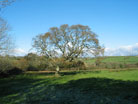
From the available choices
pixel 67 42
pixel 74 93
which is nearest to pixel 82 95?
pixel 74 93

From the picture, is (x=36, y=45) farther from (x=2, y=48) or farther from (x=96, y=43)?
(x=96, y=43)

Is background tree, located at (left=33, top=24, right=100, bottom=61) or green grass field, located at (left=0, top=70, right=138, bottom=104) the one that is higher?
background tree, located at (left=33, top=24, right=100, bottom=61)

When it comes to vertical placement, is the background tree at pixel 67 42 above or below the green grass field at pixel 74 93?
above

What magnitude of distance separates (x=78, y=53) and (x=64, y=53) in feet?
6.55

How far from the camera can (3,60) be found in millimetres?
16953

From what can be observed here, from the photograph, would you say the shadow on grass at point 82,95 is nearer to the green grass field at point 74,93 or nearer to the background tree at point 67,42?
the green grass field at point 74,93

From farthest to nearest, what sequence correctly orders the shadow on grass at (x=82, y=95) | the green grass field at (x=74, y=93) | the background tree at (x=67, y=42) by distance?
the background tree at (x=67, y=42) → the green grass field at (x=74, y=93) → the shadow on grass at (x=82, y=95)

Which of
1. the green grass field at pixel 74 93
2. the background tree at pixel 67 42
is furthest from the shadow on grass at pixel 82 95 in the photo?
the background tree at pixel 67 42

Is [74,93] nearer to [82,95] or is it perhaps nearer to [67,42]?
[82,95]

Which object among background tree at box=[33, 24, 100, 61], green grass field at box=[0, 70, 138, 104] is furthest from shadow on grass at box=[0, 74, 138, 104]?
background tree at box=[33, 24, 100, 61]

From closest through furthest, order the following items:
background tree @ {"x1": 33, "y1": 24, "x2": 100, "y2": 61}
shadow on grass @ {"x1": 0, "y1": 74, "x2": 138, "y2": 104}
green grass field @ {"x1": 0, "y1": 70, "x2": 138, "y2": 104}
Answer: shadow on grass @ {"x1": 0, "y1": 74, "x2": 138, "y2": 104}
green grass field @ {"x1": 0, "y1": 70, "x2": 138, "y2": 104}
background tree @ {"x1": 33, "y1": 24, "x2": 100, "y2": 61}

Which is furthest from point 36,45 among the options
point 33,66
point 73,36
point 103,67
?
point 103,67

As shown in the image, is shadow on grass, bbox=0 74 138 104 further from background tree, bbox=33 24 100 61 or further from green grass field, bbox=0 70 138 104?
background tree, bbox=33 24 100 61

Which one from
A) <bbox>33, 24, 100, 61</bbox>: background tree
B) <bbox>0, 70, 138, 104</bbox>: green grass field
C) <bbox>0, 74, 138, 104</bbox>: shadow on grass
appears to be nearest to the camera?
<bbox>0, 74, 138, 104</bbox>: shadow on grass
